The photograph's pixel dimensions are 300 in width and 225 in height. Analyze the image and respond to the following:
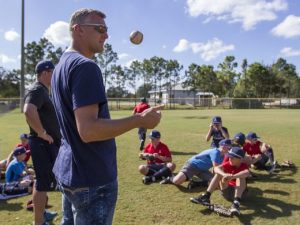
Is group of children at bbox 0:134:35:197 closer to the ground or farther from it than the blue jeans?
closer to the ground

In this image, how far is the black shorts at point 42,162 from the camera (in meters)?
4.10

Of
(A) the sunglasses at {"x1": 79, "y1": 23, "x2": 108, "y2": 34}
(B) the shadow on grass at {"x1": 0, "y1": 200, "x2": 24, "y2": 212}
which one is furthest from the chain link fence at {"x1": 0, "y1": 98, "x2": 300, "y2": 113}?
(A) the sunglasses at {"x1": 79, "y1": 23, "x2": 108, "y2": 34}

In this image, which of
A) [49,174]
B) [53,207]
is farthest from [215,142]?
[49,174]

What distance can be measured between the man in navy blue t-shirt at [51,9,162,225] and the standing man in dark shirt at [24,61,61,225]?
185 cm

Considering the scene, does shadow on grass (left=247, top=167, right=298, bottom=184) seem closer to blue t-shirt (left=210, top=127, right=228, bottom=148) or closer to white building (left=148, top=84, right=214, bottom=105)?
blue t-shirt (left=210, top=127, right=228, bottom=148)

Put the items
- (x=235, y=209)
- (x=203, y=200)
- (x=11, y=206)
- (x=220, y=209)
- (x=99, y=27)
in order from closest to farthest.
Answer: (x=99, y=27) < (x=235, y=209) < (x=220, y=209) < (x=203, y=200) < (x=11, y=206)

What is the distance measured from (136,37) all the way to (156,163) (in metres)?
3.04

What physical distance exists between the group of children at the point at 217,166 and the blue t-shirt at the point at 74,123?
3563 mm

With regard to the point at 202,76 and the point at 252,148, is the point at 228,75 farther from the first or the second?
the point at 252,148

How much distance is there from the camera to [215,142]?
8523 mm

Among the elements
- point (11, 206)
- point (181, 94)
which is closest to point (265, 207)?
point (11, 206)

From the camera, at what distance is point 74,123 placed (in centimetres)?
217

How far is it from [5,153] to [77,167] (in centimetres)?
938

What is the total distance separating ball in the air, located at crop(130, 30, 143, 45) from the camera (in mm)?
5801
